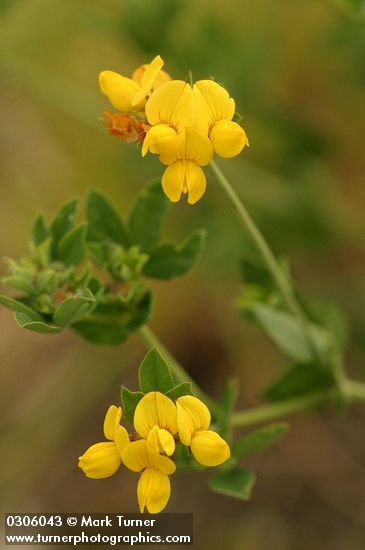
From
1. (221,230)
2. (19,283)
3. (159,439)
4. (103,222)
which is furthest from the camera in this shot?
(221,230)

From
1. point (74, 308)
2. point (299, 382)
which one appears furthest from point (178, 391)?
point (299, 382)

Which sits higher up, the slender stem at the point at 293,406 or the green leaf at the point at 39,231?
the green leaf at the point at 39,231

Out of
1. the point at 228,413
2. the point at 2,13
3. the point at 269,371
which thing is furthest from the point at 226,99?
the point at 269,371

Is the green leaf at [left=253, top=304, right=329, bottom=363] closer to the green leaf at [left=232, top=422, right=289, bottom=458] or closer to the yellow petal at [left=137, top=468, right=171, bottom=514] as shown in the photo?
the green leaf at [left=232, top=422, right=289, bottom=458]

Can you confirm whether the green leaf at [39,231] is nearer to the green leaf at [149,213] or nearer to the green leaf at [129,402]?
the green leaf at [149,213]

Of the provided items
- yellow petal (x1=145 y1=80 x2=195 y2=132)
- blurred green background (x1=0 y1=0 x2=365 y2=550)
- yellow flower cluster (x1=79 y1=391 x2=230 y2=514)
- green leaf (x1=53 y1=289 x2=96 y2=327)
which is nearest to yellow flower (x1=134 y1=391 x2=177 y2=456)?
yellow flower cluster (x1=79 y1=391 x2=230 y2=514)

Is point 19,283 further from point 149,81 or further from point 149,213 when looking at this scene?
point 149,81

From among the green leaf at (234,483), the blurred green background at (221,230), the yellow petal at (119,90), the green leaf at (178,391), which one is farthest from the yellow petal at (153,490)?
the blurred green background at (221,230)
